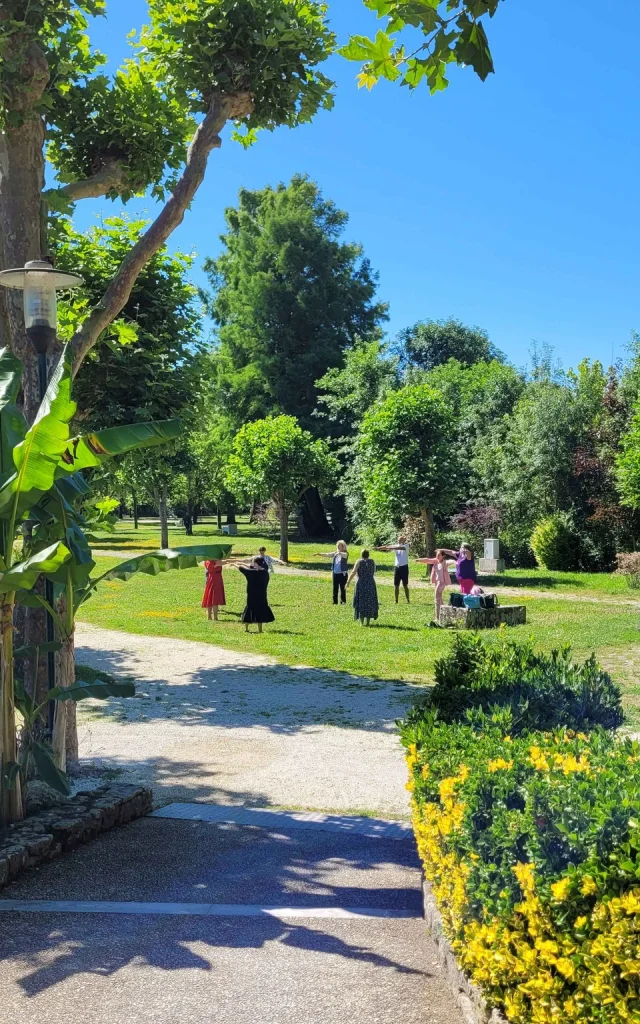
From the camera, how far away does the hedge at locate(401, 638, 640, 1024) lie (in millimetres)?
2838

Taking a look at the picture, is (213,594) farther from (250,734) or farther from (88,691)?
(88,691)

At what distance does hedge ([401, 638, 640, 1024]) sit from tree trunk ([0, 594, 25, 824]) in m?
3.20

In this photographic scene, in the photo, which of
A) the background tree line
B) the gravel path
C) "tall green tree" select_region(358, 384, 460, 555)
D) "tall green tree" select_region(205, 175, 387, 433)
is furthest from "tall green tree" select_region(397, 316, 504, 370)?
the gravel path

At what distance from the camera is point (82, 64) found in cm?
1028

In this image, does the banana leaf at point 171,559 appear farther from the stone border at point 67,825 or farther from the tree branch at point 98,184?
the tree branch at point 98,184

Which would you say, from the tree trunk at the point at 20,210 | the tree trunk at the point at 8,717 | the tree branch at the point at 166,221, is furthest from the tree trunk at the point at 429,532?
the tree trunk at the point at 8,717

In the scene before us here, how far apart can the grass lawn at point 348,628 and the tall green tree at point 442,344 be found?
40458 mm

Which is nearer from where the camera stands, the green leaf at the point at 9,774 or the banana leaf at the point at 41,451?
the banana leaf at the point at 41,451

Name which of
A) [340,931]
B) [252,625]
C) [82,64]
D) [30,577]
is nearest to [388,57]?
[30,577]

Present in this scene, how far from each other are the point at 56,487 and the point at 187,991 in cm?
378

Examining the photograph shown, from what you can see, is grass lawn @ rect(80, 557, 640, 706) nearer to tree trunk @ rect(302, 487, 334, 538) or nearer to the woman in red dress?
the woman in red dress

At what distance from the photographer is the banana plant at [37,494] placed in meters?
5.73

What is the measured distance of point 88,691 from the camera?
6645 mm

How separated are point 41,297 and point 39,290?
0.06 meters
